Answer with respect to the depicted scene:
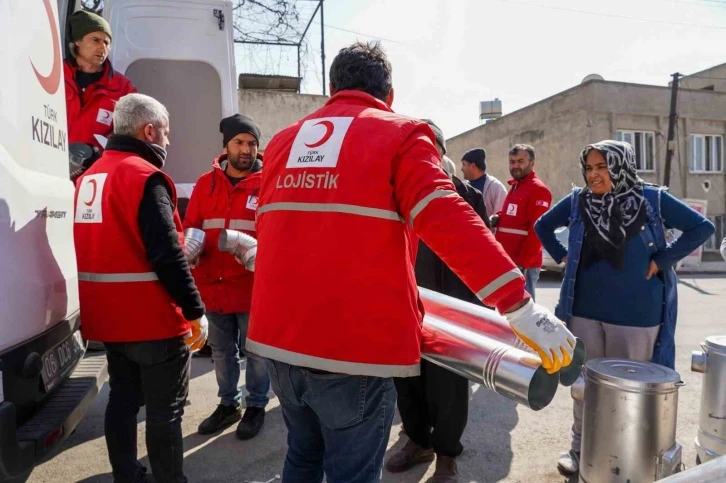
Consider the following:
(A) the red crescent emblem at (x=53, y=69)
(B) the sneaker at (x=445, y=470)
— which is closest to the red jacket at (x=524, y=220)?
(B) the sneaker at (x=445, y=470)

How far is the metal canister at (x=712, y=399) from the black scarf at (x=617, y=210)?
0.64m

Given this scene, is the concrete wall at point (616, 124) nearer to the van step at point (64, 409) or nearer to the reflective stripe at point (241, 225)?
the reflective stripe at point (241, 225)

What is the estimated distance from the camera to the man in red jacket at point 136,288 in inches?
98.7

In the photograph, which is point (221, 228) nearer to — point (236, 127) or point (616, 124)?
point (236, 127)

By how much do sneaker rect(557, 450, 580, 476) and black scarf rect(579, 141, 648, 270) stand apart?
3.76 feet

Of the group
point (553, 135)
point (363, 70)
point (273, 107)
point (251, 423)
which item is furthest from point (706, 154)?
point (363, 70)

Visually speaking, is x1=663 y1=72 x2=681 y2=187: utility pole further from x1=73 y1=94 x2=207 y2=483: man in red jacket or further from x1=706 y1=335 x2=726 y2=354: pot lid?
x1=73 y1=94 x2=207 y2=483: man in red jacket

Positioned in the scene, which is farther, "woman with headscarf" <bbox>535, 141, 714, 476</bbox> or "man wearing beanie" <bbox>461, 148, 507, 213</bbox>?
"man wearing beanie" <bbox>461, 148, 507, 213</bbox>

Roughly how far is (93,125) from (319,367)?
2991 mm

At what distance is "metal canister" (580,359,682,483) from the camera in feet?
8.22

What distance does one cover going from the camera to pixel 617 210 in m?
3.03

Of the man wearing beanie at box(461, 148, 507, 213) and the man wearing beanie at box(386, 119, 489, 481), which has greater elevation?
the man wearing beanie at box(461, 148, 507, 213)

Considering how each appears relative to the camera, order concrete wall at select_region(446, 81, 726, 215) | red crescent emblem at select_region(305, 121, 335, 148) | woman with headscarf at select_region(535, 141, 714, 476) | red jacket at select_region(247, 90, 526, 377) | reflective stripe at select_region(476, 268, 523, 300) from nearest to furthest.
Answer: reflective stripe at select_region(476, 268, 523, 300) → red jacket at select_region(247, 90, 526, 377) → red crescent emblem at select_region(305, 121, 335, 148) → woman with headscarf at select_region(535, 141, 714, 476) → concrete wall at select_region(446, 81, 726, 215)


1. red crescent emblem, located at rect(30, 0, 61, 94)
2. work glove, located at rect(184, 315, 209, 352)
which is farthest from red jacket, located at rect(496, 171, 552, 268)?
red crescent emblem, located at rect(30, 0, 61, 94)
